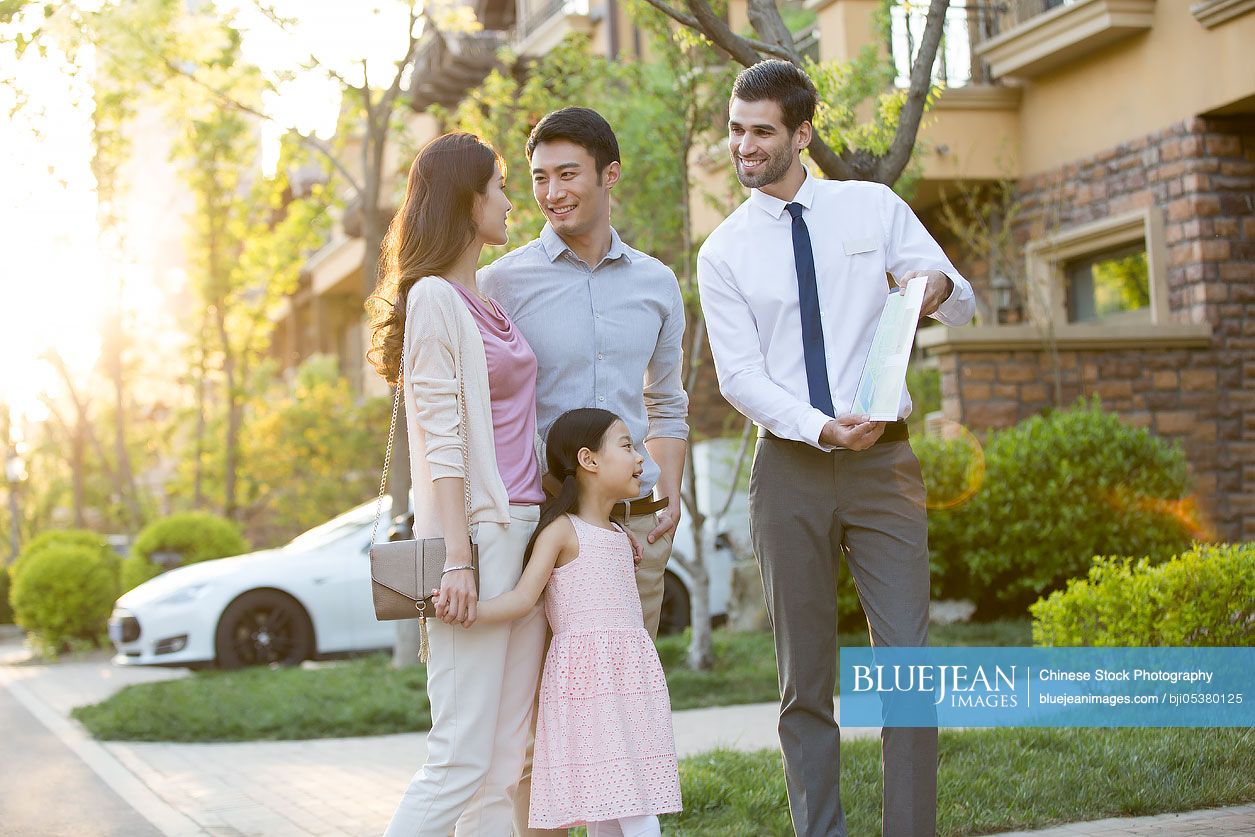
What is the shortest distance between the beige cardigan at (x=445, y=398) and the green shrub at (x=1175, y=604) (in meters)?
4.02

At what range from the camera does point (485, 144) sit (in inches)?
159

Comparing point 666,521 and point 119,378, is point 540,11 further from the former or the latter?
point 666,521

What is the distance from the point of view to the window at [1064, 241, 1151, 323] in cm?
1289

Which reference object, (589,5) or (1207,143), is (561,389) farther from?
(589,5)

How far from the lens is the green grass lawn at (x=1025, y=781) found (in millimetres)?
5293

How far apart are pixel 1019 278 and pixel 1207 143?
2.25 m

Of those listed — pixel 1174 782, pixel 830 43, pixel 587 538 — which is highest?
pixel 830 43

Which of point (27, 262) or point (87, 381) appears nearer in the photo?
point (27, 262)

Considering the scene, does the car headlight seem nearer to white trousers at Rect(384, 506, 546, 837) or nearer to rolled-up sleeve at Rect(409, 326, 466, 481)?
white trousers at Rect(384, 506, 546, 837)

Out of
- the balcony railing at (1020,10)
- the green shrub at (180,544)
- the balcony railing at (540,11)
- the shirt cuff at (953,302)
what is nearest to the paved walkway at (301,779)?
the shirt cuff at (953,302)

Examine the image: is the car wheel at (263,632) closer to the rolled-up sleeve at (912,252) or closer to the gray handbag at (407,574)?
the gray handbag at (407,574)

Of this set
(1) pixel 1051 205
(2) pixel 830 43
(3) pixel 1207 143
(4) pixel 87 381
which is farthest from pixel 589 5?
(4) pixel 87 381

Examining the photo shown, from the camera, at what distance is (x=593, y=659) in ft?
13.0

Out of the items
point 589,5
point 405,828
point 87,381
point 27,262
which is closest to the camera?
point 405,828
